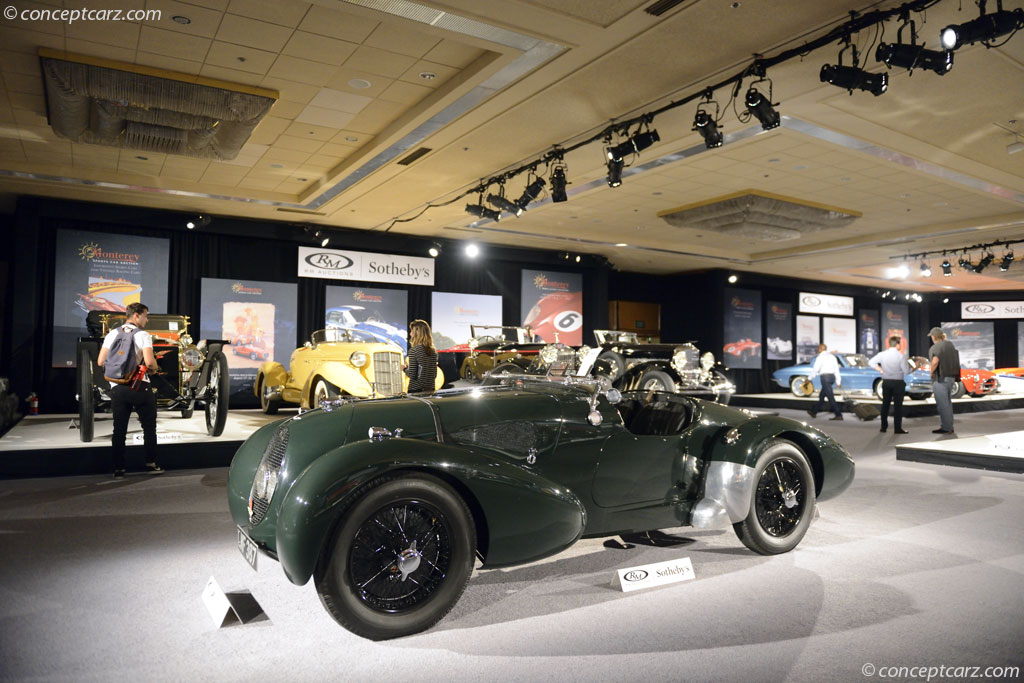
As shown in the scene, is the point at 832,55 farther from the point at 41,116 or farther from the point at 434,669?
the point at 41,116

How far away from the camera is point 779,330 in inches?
735

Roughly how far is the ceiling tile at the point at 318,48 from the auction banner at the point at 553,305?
9.32m

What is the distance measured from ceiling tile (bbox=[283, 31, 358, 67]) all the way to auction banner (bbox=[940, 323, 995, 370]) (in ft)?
73.9

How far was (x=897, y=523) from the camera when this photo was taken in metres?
4.10

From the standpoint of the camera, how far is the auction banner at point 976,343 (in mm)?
21344

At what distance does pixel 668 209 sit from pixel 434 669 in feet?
31.3

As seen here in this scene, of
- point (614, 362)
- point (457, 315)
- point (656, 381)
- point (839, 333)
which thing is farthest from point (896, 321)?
point (614, 362)

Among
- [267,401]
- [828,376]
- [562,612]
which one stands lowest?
[562,612]

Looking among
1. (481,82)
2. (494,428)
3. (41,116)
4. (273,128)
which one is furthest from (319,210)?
(494,428)

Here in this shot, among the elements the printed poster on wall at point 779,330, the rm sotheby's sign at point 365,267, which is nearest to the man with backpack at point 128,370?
the rm sotheby's sign at point 365,267

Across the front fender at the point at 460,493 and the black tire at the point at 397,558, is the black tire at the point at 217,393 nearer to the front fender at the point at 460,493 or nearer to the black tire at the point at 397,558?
the front fender at the point at 460,493

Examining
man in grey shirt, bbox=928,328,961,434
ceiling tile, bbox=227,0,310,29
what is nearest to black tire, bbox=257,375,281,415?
ceiling tile, bbox=227,0,310,29

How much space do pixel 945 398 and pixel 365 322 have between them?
31.7 feet

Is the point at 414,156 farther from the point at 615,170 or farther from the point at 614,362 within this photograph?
the point at 614,362
